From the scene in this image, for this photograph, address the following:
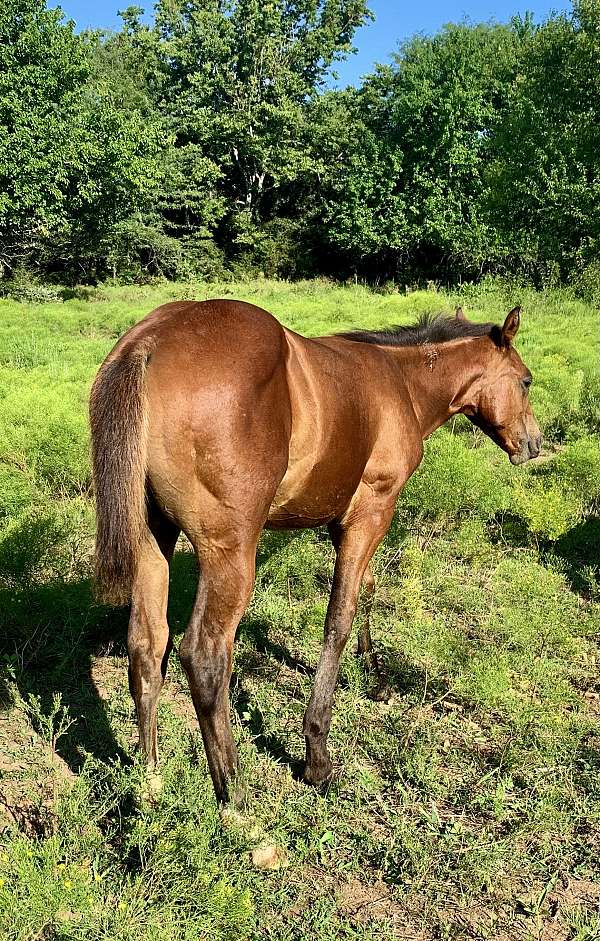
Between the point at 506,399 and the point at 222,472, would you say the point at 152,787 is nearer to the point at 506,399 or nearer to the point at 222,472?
the point at 222,472

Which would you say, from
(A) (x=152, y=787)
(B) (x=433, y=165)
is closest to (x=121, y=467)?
(A) (x=152, y=787)

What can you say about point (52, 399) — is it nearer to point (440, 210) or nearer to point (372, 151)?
point (440, 210)

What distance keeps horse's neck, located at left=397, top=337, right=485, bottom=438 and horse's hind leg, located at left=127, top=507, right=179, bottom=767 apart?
1.91 metres

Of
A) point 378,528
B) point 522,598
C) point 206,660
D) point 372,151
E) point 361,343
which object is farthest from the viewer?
point 372,151

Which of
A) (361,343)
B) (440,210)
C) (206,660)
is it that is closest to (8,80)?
(440,210)

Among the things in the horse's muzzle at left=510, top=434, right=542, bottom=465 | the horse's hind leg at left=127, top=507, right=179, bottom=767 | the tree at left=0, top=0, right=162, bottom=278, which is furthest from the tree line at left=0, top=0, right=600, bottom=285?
the horse's hind leg at left=127, top=507, right=179, bottom=767

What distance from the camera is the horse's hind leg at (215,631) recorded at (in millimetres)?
2715

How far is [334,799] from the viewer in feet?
10.2

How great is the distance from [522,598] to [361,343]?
2148mm

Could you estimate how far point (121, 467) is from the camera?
2484 mm

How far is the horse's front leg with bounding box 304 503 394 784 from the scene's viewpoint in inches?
127

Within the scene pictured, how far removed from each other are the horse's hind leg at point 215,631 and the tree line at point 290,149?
859 inches

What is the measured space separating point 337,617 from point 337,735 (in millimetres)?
679

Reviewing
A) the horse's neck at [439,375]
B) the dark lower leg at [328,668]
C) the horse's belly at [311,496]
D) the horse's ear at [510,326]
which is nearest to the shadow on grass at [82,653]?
the dark lower leg at [328,668]
